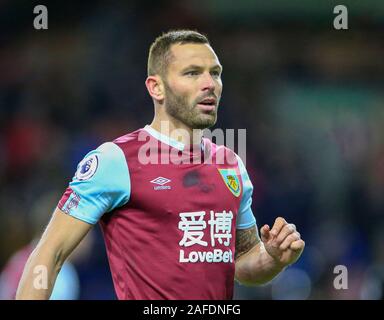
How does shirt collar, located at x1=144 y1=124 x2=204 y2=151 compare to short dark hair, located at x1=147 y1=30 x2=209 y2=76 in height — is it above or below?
below

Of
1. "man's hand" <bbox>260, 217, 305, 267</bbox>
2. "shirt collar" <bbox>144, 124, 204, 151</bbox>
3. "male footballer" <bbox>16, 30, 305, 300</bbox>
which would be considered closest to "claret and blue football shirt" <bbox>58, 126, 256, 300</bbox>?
"male footballer" <bbox>16, 30, 305, 300</bbox>

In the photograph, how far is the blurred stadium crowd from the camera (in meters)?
8.59

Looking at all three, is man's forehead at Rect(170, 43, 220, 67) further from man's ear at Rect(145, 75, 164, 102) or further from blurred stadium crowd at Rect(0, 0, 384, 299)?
blurred stadium crowd at Rect(0, 0, 384, 299)

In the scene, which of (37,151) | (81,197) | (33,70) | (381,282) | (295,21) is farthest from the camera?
(295,21)

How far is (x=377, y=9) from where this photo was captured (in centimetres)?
1200

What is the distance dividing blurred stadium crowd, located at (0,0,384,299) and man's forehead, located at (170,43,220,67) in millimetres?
3543

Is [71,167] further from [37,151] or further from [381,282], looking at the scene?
[381,282]

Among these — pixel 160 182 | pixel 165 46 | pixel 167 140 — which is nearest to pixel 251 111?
pixel 165 46

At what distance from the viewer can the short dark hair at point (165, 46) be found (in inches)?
177

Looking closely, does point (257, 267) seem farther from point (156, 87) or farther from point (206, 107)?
point (156, 87)

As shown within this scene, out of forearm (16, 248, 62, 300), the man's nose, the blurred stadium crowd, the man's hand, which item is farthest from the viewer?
the blurred stadium crowd

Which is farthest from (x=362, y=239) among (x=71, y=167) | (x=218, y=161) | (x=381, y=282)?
(x=218, y=161)

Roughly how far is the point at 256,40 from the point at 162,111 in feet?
23.5

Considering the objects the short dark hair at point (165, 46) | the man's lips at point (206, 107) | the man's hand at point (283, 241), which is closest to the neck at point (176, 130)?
the man's lips at point (206, 107)
